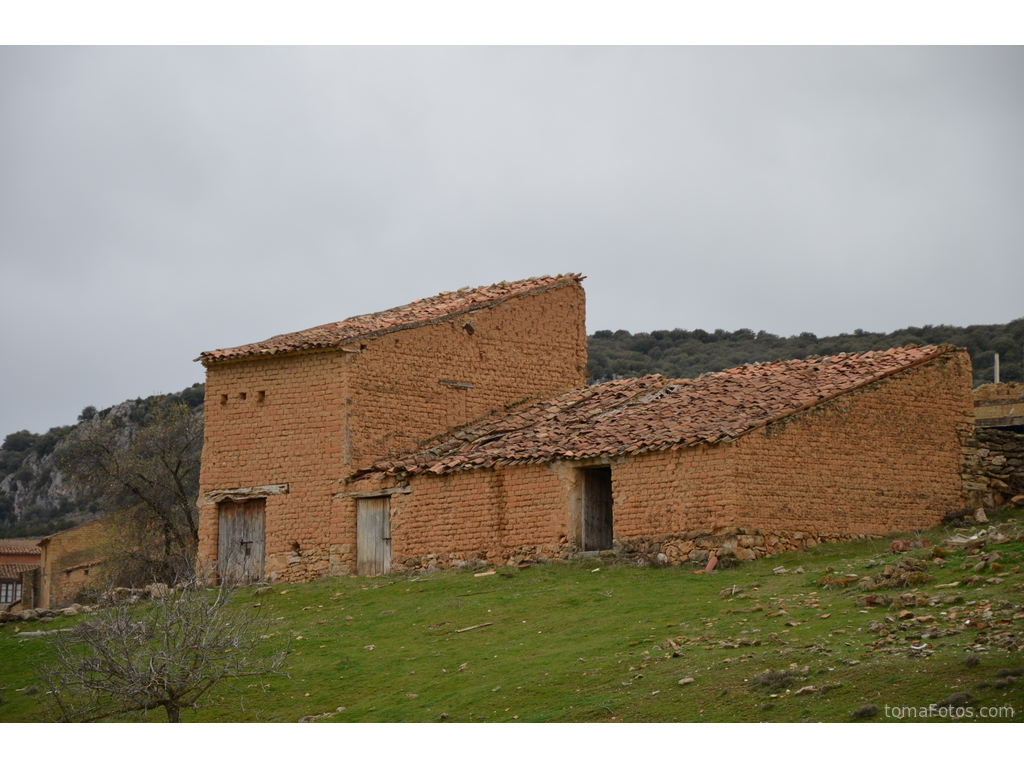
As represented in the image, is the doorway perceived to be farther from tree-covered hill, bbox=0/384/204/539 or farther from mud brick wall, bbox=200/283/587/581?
tree-covered hill, bbox=0/384/204/539

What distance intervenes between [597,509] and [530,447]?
1655mm

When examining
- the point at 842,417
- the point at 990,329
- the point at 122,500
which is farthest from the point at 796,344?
the point at 842,417

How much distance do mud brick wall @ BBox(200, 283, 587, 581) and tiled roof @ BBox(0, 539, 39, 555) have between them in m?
32.7

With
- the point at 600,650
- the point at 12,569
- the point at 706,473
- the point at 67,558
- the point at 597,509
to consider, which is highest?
the point at 706,473

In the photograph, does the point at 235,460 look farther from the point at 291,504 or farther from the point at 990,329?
the point at 990,329

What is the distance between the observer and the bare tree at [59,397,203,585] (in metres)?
34.5

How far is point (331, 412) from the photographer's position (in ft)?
78.2

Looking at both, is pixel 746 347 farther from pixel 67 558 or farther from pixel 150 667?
pixel 150 667

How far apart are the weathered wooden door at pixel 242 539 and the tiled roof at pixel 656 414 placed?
8.98 feet

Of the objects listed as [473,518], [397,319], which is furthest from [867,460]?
[397,319]

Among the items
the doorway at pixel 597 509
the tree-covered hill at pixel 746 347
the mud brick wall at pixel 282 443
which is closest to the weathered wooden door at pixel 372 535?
the mud brick wall at pixel 282 443

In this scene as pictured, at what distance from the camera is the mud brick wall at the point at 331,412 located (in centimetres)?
2377

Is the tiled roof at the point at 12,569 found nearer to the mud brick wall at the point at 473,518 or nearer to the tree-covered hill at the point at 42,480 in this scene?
the tree-covered hill at the point at 42,480

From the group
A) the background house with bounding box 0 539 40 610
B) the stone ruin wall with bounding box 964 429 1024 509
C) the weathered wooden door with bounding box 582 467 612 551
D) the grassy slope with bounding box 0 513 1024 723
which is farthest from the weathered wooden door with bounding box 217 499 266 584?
the background house with bounding box 0 539 40 610
